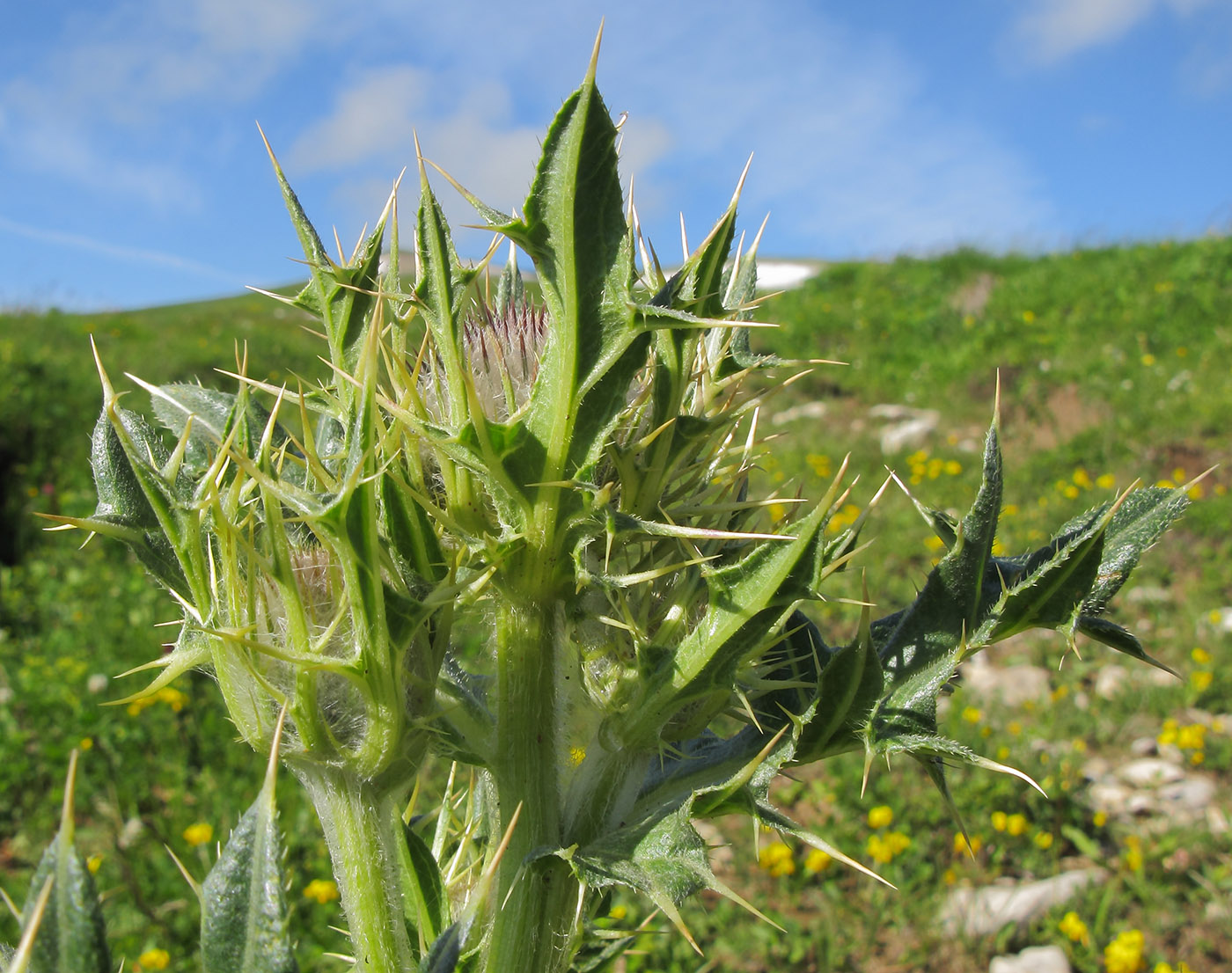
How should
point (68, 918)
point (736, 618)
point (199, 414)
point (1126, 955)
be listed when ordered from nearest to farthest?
point (68, 918) → point (736, 618) → point (199, 414) → point (1126, 955)

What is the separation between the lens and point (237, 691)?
1214 mm

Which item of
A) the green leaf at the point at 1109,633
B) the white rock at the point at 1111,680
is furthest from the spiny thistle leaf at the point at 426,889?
the white rock at the point at 1111,680

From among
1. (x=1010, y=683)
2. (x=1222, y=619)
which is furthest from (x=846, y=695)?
(x=1222, y=619)

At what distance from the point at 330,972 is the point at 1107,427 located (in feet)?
27.0

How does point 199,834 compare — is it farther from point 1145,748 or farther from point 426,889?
point 1145,748

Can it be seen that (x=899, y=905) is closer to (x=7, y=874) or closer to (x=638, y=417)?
(x=638, y=417)

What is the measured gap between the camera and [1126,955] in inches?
134

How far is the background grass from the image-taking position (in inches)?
152

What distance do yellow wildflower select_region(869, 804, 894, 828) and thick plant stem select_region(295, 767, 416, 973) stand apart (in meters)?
3.34

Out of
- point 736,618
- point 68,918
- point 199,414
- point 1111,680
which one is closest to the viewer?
point 68,918

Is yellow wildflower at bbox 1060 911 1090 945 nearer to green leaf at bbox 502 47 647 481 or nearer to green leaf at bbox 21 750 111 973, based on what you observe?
green leaf at bbox 502 47 647 481

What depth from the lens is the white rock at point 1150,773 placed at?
4.83 m

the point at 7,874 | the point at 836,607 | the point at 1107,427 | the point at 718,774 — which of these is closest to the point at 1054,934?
the point at 836,607

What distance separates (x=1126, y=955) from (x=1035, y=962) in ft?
1.21
